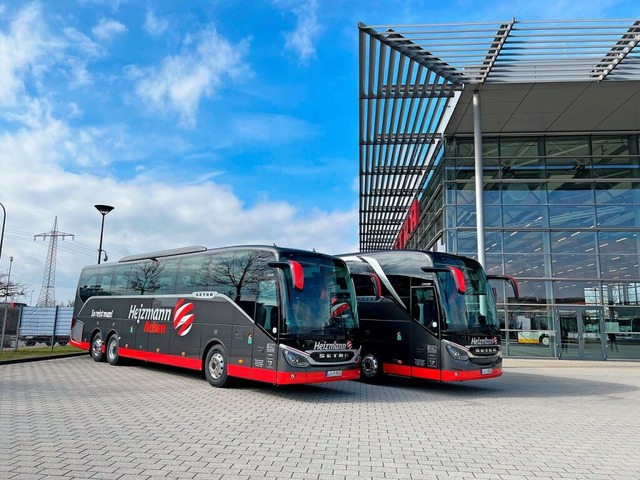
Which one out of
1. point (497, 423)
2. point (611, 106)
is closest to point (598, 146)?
point (611, 106)

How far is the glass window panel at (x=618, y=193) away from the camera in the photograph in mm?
22953

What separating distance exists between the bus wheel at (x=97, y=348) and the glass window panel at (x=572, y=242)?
1838 cm

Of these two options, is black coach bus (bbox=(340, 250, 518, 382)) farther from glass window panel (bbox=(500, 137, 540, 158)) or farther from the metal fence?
the metal fence

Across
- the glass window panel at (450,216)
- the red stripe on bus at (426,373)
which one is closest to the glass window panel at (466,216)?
the glass window panel at (450,216)

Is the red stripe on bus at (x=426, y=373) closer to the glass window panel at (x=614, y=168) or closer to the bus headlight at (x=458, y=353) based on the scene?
the bus headlight at (x=458, y=353)

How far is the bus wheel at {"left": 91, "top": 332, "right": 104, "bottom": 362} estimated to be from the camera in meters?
15.9

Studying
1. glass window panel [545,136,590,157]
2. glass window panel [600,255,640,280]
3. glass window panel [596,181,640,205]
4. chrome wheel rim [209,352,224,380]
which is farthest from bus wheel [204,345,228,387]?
glass window panel [596,181,640,205]

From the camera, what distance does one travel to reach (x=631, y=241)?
22.4 metres

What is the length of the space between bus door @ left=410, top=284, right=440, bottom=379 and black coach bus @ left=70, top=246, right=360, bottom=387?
5.46 ft

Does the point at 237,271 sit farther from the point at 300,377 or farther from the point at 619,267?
the point at 619,267

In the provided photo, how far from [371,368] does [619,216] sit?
54.3 ft

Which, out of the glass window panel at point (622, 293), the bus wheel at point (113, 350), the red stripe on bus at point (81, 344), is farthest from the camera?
the glass window panel at point (622, 293)

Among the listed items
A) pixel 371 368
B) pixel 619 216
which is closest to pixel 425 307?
pixel 371 368

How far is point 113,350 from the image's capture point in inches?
601
